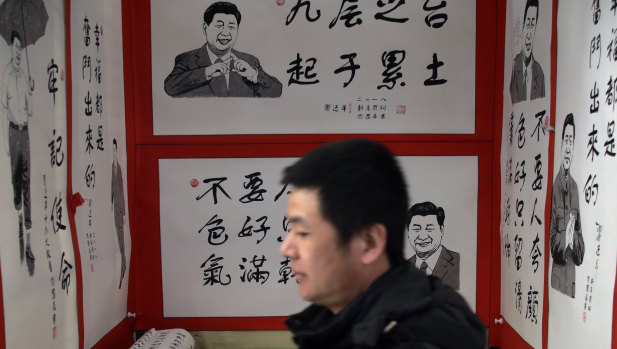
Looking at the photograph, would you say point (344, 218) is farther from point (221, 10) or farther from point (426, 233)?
point (221, 10)

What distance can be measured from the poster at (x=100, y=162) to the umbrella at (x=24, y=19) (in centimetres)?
24

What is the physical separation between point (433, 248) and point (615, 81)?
130cm

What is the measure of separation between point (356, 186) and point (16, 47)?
1.30 m

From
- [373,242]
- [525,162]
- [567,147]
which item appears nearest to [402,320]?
[373,242]

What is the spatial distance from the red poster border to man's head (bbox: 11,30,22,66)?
1017mm

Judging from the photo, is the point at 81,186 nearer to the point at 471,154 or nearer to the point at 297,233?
the point at 297,233

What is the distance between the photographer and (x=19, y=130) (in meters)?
1.62

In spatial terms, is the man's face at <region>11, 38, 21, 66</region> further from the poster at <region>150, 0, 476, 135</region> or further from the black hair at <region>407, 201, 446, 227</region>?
the black hair at <region>407, 201, 446, 227</region>

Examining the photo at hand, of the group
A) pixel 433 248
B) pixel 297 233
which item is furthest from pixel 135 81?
pixel 297 233

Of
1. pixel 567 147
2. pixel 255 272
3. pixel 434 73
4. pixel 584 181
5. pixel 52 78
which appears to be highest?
pixel 434 73

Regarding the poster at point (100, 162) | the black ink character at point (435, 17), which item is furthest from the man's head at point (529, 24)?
the poster at point (100, 162)

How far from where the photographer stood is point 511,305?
2.46m

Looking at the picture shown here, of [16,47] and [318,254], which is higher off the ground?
[16,47]

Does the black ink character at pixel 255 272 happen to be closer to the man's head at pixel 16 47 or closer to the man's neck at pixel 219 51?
the man's neck at pixel 219 51
